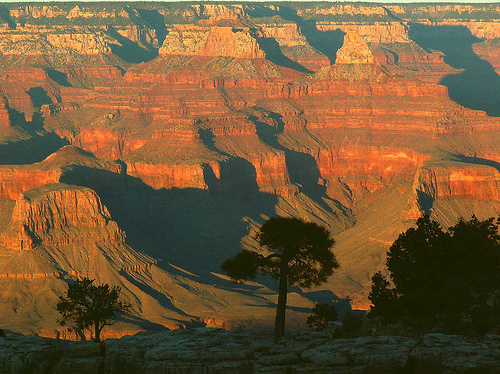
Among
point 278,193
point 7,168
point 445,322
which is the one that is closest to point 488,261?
point 445,322

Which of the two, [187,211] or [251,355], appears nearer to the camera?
[251,355]

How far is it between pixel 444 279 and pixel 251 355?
55.5 feet

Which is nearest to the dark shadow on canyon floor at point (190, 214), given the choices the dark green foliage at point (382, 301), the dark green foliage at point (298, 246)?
the dark green foliage at point (382, 301)

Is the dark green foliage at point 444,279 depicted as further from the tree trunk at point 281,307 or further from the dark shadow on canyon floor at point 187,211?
the dark shadow on canyon floor at point 187,211

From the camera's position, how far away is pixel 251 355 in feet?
201

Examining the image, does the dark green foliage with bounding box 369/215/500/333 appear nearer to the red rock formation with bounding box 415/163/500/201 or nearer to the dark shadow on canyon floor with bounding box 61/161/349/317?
the dark shadow on canyon floor with bounding box 61/161/349/317

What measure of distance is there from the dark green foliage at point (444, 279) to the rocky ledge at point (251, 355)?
8.77 meters

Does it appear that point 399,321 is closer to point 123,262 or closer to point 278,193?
point 123,262

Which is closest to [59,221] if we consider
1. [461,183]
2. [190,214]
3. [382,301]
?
[190,214]

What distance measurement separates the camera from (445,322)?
6950 cm

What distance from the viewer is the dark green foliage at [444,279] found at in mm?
70812

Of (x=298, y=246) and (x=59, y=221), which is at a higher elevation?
(x=59, y=221)

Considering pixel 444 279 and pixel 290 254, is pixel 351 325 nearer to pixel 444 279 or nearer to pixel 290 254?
pixel 444 279

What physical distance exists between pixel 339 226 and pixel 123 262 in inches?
2053
